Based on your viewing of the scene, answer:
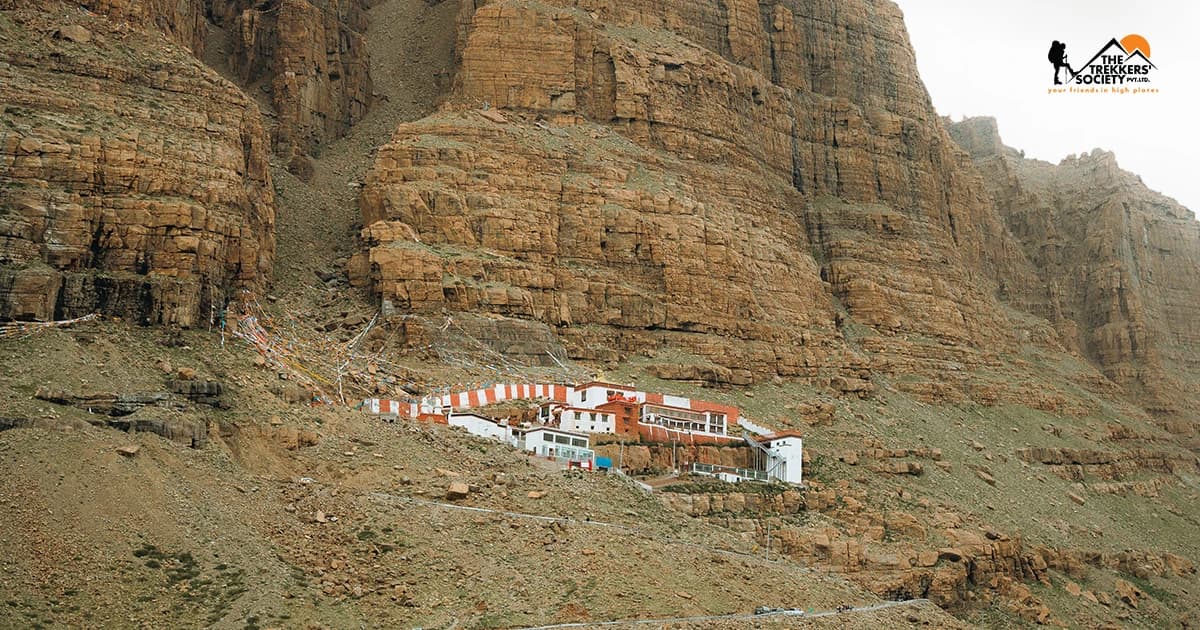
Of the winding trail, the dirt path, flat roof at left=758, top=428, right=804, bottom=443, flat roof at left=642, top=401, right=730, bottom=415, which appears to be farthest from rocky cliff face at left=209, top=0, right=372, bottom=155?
the winding trail

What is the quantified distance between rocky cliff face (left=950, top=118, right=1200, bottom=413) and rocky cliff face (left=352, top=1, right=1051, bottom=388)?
1258cm

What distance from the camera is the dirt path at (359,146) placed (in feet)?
224

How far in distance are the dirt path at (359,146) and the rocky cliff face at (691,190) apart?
3.64 m

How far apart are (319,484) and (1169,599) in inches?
1721

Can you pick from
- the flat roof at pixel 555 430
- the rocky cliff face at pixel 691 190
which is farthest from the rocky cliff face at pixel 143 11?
the flat roof at pixel 555 430

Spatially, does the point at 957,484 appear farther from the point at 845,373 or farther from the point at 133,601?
the point at 133,601

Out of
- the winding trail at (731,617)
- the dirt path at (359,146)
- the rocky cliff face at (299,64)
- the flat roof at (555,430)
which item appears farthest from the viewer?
the rocky cliff face at (299,64)

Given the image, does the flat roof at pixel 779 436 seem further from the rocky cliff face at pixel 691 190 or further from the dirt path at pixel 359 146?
the dirt path at pixel 359 146

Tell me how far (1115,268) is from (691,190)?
167 feet

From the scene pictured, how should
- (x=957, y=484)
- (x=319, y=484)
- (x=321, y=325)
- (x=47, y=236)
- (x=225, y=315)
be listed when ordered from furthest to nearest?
(x=957, y=484)
(x=321, y=325)
(x=225, y=315)
(x=47, y=236)
(x=319, y=484)

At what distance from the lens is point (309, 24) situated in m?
84.3

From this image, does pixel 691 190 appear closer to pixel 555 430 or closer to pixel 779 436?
pixel 779 436

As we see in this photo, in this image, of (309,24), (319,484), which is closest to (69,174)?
(319,484)

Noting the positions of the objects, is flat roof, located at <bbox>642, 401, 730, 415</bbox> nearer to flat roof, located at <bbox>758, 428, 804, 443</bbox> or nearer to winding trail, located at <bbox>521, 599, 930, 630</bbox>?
flat roof, located at <bbox>758, 428, 804, 443</bbox>
